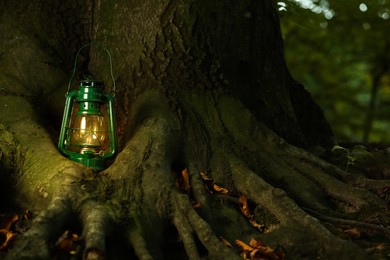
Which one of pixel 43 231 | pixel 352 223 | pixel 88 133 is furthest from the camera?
pixel 88 133

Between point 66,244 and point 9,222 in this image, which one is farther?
point 9,222

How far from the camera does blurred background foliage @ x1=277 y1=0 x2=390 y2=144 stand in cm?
1003

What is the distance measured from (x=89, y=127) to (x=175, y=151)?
0.68 meters

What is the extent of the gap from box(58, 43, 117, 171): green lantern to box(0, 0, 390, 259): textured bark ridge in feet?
0.36

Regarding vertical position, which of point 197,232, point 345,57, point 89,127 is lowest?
point 197,232

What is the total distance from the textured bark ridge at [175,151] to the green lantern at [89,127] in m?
0.11

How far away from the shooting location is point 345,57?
1257 cm

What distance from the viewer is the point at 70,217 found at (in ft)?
10.3

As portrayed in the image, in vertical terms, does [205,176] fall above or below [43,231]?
above

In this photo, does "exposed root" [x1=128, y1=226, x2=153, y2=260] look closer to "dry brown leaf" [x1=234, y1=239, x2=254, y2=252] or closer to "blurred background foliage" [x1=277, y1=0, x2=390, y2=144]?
"dry brown leaf" [x1=234, y1=239, x2=254, y2=252]

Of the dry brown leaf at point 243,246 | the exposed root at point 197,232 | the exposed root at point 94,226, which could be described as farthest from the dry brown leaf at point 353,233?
the exposed root at point 94,226

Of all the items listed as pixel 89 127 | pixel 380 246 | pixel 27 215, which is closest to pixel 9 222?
pixel 27 215

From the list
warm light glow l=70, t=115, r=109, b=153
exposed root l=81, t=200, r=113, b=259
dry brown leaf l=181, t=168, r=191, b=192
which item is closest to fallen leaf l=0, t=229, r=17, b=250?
exposed root l=81, t=200, r=113, b=259

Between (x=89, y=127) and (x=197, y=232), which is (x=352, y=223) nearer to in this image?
(x=197, y=232)
